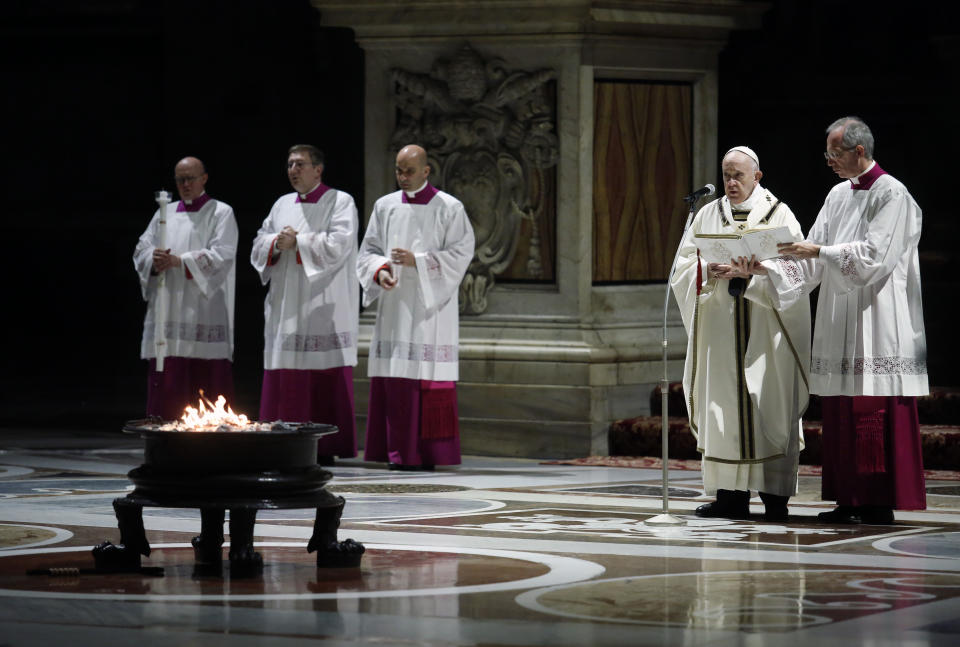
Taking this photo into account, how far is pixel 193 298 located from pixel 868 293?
4.97m

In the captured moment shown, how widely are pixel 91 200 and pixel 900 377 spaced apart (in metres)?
11.3

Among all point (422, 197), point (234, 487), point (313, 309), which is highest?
point (422, 197)

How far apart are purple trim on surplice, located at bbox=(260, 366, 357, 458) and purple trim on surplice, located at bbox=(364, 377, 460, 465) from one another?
0.22 metres

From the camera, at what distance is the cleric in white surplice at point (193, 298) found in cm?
1236

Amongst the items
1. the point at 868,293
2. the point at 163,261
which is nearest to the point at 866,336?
the point at 868,293

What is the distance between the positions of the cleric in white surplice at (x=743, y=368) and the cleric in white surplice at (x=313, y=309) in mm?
3144

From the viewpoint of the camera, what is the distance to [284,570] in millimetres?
7363

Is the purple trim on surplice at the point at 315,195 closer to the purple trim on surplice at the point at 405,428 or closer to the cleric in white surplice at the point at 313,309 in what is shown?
the cleric in white surplice at the point at 313,309

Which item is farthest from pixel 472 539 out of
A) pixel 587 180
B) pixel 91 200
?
pixel 91 200

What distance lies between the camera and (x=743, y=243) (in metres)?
8.85

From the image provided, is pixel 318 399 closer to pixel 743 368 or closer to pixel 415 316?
pixel 415 316

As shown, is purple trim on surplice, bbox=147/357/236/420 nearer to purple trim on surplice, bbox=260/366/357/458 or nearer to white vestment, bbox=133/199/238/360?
white vestment, bbox=133/199/238/360

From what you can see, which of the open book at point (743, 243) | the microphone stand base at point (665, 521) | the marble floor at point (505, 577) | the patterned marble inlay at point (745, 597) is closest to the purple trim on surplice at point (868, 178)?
the open book at point (743, 243)

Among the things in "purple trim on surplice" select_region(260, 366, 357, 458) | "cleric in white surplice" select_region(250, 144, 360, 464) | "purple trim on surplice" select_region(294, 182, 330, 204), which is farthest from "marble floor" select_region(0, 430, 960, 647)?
"purple trim on surplice" select_region(294, 182, 330, 204)
